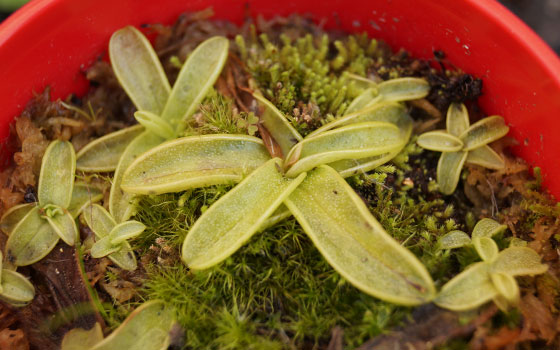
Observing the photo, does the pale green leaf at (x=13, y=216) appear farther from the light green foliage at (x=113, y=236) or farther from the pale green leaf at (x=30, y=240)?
the light green foliage at (x=113, y=236)

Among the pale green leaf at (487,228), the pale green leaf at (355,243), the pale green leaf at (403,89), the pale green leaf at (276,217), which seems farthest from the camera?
the pale green leaf at (403,89)

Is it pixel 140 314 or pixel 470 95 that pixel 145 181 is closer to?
pixel 140 314

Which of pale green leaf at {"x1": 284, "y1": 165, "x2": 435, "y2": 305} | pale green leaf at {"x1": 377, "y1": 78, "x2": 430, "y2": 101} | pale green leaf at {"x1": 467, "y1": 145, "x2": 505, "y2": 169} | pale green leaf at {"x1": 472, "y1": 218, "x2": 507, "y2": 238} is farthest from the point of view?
pale green leaf at {"x1": 377, "y1": 78, "x2": 430, "y2": 101}

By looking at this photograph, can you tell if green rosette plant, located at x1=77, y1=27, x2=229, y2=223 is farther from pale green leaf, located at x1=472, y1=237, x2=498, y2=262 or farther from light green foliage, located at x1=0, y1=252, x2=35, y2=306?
pale green leaf, located at x1=472, y1=237, x2=498, y2=262

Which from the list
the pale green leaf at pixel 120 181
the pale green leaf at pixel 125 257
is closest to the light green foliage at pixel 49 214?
the pale green leaf at pixel 120 181

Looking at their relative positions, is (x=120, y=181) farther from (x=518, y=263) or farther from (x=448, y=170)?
Result: (x=518, y=263)

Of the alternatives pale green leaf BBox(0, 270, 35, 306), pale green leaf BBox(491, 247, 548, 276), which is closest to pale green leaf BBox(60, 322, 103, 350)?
pale green leaf BBox(0, 270, 35, 306)
